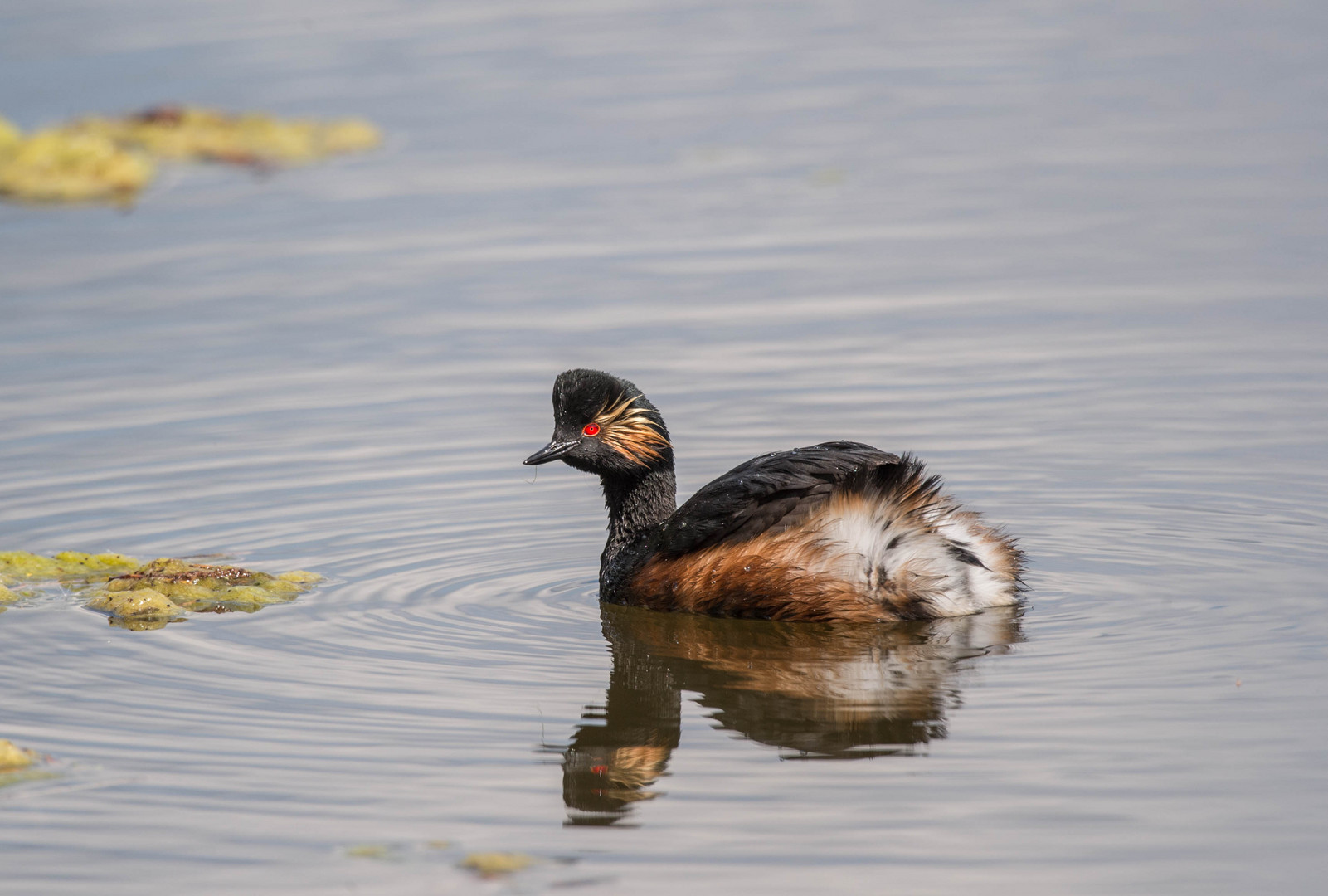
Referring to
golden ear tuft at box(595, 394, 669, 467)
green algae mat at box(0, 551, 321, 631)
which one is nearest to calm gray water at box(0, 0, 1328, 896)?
green algae mat at box(0, 551, 321, 631)

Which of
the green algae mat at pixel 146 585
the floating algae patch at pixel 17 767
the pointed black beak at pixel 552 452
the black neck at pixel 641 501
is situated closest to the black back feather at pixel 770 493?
the black neck at pixel 641 501

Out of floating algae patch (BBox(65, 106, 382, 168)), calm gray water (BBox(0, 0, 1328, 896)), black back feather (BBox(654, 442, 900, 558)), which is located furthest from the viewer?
floating algae patch (BBox(65, 106, 382, 168))

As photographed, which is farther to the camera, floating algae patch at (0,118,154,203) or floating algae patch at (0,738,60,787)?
floating algae patch at (0,118,154,203)

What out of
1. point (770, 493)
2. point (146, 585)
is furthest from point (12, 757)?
point (770, 493)

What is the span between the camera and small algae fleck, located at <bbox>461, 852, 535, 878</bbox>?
210 inches

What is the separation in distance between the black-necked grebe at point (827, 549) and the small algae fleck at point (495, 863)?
2.65 meters

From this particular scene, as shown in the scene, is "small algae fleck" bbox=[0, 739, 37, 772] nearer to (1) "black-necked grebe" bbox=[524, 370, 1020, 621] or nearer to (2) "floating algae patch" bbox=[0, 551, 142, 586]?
(2) "floating algae patch" bbox=[0, 551, 142, 586]

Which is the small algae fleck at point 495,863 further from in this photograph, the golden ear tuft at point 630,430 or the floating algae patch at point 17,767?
the golden ear tuft at point 630,430

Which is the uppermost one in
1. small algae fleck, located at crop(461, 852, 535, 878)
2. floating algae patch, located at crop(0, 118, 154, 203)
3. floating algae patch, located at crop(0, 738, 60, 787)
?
floating algae patch, located at crop(0, 118, 154, 203)

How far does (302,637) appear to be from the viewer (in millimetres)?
7727

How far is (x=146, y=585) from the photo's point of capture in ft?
27.3

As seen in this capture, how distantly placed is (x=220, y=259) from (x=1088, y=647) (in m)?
9.73

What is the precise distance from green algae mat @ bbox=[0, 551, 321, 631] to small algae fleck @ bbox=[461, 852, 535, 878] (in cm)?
305

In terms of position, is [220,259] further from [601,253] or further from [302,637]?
[302,637]
